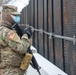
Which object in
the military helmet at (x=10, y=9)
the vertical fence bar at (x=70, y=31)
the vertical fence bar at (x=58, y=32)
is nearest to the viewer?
the military helmet at (x=10, y=9)

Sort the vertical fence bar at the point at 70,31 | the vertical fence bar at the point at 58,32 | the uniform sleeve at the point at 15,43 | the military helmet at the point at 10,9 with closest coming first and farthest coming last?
the uniform sleeve at the point at 15,43 < the military helmet at the point at 10,9 < the vertical fence bar at the point at 70,31 < the vertical fence bar at the point at 58,32

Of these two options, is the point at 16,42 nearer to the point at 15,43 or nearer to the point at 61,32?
the point at 15,43

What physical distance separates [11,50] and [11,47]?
0.09m

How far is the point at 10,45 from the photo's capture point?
4.64 meters

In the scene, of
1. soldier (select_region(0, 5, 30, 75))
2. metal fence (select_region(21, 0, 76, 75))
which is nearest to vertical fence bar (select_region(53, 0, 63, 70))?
metal fence (select_region(21, 0, 76, 75))

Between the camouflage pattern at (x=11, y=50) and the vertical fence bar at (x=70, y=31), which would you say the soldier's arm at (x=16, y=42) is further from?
the vertical fence bar at (x=70, y=31)

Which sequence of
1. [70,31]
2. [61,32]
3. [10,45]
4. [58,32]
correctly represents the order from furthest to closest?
1. [58,32]
2. [61,32]
3. [70,31]
4. [10,45]

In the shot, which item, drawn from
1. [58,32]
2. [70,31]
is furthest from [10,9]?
[58,32]

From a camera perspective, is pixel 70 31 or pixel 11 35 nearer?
pixel 11 35

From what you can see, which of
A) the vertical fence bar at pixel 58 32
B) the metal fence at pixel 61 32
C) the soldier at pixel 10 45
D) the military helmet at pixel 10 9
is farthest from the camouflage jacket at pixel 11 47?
the vertical fence bar at pixel 58 32

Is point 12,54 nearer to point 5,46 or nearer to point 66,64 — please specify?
point 5,46

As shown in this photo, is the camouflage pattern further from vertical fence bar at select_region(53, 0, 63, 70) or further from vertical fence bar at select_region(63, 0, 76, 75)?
vertical fence bar at select_region(53, 0, 63, 70)

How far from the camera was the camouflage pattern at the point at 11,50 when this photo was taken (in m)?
4.64

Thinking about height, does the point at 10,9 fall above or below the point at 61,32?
above
